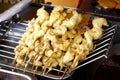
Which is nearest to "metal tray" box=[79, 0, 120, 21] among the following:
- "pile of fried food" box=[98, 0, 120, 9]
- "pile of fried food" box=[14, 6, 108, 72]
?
"pile of fried food" box=[98, 0, 120, 9]

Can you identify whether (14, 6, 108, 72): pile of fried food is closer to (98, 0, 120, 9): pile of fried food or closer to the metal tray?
the metal tray

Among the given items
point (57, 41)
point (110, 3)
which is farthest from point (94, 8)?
point (57, 41)

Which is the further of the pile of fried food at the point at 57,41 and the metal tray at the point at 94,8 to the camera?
the metal tray at the point at 94,8

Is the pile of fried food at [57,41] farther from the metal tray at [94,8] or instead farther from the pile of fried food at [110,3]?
the pile of fried food at [110,3]

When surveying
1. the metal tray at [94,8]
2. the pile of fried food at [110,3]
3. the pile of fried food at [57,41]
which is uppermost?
the pile of fried food at [57,41]

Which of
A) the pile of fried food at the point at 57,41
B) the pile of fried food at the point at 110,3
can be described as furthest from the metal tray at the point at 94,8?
the pile of fried food at the point at 57,41

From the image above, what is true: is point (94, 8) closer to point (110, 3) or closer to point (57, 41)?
point (110, 3)

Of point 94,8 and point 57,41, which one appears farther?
point 94,8

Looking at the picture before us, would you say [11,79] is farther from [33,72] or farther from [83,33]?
[83,33]

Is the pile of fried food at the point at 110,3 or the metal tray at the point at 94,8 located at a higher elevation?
the pile of fried food at the point at 110,3
